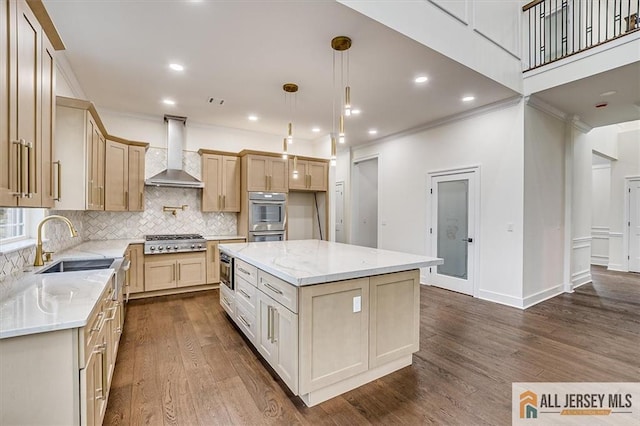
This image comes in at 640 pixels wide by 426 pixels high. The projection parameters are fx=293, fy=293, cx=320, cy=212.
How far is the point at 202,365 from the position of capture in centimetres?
257

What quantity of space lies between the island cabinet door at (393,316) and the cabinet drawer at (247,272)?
3.54 feet

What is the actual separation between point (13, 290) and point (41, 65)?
1.31 metres

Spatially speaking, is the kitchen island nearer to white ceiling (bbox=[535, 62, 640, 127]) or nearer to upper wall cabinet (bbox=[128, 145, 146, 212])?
upper wall cabinet (bbox=[128, 145, 146, 212])

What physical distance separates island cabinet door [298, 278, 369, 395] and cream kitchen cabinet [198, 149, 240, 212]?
383 cm

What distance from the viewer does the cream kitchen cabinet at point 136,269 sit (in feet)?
14.3

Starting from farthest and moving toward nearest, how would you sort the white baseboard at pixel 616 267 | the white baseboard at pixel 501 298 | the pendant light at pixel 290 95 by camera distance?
the white baseboard at pixel 616 267 → the white baseboard at pixel 501 298 → the pendant light at pixel 290 95

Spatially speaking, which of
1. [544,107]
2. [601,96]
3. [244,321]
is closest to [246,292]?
[244,321]

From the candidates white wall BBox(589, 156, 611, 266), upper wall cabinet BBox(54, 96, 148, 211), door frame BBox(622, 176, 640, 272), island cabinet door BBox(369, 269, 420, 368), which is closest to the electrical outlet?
island cabinet door BBox(369, 269, 420, 368)

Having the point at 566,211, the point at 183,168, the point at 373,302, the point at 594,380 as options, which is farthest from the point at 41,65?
the point at 566,211

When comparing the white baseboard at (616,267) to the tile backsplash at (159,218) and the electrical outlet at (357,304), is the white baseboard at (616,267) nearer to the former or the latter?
the electrical outlet at (357,304)

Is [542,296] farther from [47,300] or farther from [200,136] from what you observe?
[200,136]

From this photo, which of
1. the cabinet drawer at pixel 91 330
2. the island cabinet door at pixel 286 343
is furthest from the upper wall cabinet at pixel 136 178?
the island cabinet door at pixel 286 343

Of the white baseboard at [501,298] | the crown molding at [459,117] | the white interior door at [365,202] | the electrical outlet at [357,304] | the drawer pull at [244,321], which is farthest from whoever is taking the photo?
the white interior door at [365,202]

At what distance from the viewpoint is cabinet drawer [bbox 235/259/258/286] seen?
106 inches
